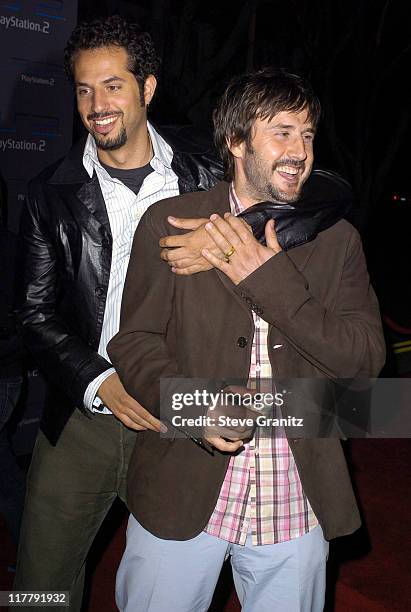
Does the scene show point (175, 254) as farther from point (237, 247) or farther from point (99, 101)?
point (99, 101)

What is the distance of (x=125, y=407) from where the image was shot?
218 centimetres

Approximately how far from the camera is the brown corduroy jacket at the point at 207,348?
1939 millimetres

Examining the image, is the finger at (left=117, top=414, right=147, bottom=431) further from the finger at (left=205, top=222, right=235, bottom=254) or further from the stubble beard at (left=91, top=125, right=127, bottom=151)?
the stubble beard at (left=91, top=125, right=127, bottom=151)

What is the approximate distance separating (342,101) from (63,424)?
531 inches

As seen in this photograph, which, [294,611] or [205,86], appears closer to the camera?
[294,611]

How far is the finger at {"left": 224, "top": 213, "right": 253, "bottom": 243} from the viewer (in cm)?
190

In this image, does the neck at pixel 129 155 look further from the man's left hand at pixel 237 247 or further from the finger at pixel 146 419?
the finger at pixel 146 419

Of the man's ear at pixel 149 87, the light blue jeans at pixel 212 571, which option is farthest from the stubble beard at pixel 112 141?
the light blue jeans at pixel 212 571

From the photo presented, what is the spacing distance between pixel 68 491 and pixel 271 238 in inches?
47.3

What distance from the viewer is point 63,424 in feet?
8.32

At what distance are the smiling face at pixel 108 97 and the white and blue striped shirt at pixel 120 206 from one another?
0.31 feet

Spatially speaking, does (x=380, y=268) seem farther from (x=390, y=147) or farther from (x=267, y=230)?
(x=267, y=230)

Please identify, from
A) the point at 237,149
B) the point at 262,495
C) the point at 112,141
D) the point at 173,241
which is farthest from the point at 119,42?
the point at 262,495

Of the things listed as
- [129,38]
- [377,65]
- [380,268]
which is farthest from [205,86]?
[380,268]
